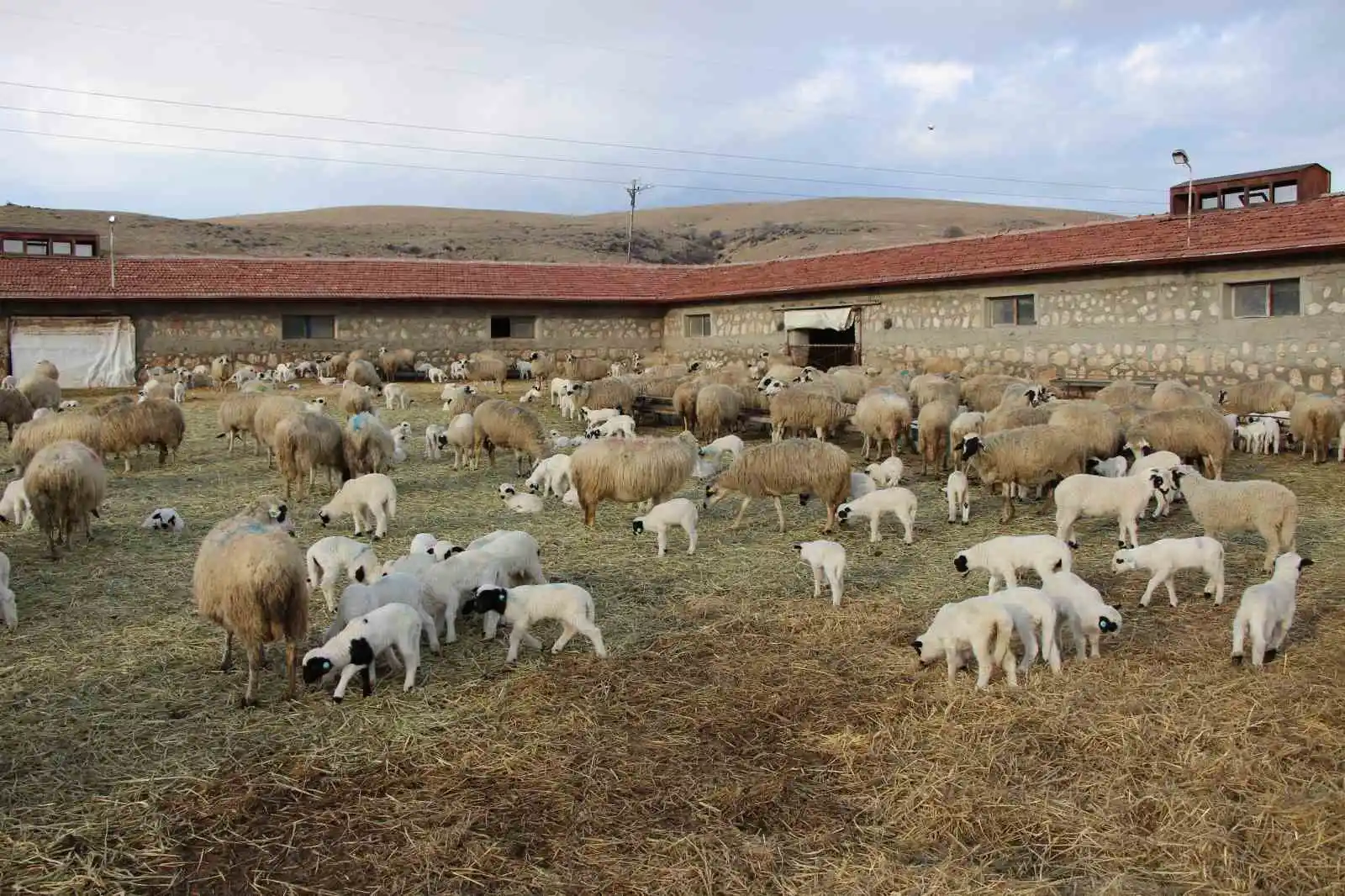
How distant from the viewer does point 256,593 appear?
229 inches

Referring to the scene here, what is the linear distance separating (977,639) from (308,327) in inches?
1087

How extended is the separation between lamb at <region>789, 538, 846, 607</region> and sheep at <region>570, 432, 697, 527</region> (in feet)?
9.67

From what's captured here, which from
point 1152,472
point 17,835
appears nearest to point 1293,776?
point 1152,472

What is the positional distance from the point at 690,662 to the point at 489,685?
1.33m

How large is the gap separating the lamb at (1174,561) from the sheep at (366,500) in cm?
692

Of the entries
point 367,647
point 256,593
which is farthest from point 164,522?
point 367,647

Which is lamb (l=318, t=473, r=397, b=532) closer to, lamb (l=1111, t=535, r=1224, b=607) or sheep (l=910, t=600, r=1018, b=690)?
sheep (l=910, t=600, r=1018, b=690)

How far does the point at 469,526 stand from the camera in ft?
34.4

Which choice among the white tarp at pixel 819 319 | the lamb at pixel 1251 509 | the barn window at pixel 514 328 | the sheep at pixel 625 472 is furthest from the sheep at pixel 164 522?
the barn window at pixel 514 328

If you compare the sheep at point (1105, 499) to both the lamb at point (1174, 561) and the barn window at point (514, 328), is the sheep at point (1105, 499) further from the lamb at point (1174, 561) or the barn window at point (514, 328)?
the barn window at point (514, 328)

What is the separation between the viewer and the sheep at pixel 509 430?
14.1 metres

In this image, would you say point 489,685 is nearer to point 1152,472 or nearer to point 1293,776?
point 1293,776

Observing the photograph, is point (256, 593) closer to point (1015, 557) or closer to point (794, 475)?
point (1015, 557)

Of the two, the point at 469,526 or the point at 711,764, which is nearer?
the point at 711,764
